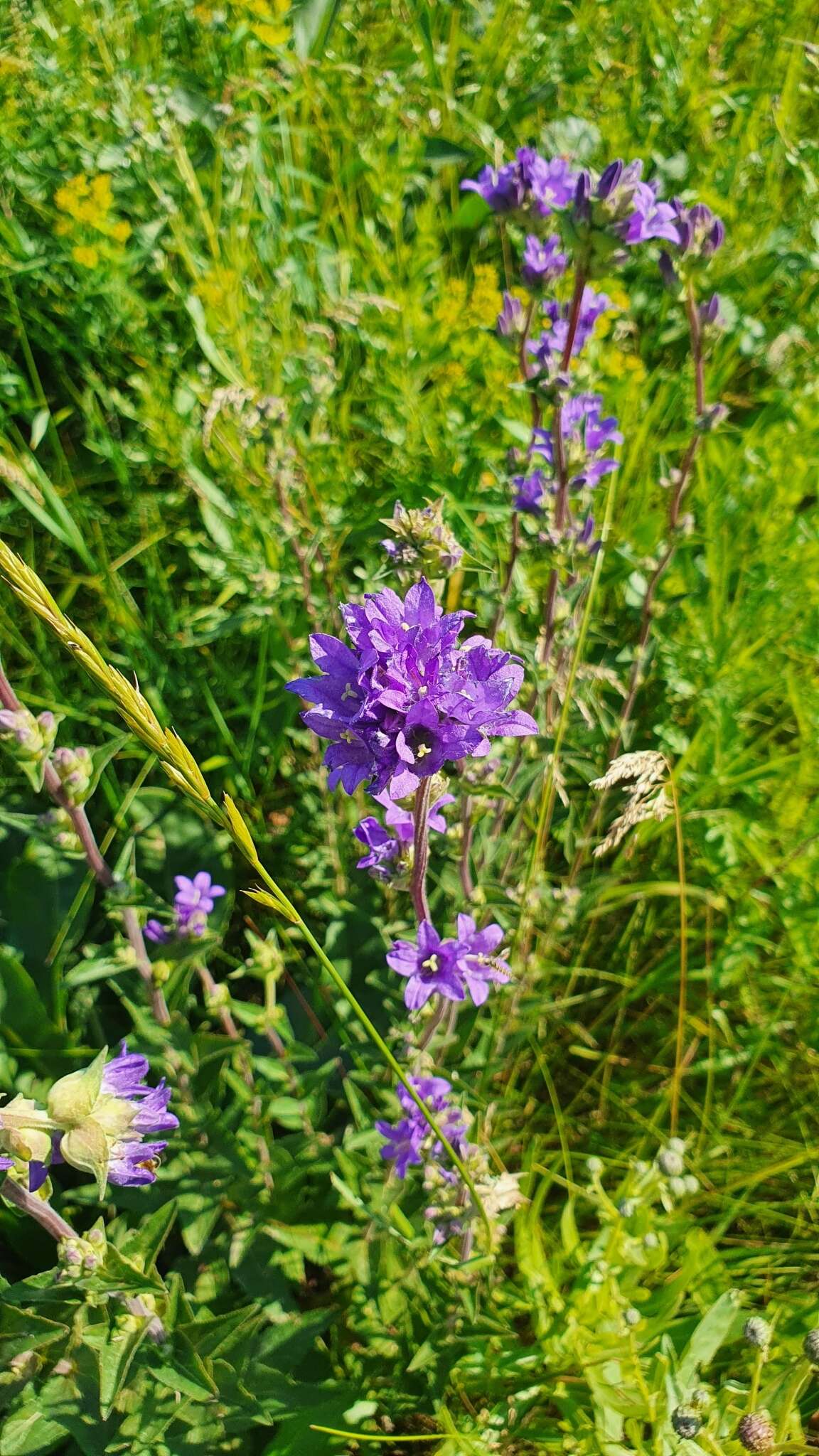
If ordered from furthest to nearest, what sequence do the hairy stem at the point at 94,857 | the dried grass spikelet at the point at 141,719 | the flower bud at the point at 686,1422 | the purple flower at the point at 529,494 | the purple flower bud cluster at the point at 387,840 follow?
the purple flower at the point at 529,494
the hairy stem at the point at 94,857
the purple flower bud cluster at the point at 387,840
the flower bud at the point at 686,1422
the dried grass spikelet at the point at 141,719

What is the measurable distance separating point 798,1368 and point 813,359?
9.52ft

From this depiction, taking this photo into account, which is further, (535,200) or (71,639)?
(535,200)

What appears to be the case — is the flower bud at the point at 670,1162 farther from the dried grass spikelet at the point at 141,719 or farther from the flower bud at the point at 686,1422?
the dried grass spikelet at the point at 141,719

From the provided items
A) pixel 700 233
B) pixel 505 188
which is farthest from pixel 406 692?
pixel 700 233

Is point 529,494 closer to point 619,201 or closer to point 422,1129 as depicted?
point 619,201

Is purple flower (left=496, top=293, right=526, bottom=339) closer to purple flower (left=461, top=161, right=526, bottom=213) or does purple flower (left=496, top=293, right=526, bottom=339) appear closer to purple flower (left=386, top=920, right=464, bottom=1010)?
purple flower (left=461, top=161, right=526, bottom=213)

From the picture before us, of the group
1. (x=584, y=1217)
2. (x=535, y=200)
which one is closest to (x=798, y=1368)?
(x=584, y=1217)

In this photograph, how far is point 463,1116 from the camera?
1.96 metres

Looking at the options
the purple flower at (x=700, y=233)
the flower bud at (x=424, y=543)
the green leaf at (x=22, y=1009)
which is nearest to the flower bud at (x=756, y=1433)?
the flower bud at (x=424, y=543)

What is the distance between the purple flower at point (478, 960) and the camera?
1750 mm

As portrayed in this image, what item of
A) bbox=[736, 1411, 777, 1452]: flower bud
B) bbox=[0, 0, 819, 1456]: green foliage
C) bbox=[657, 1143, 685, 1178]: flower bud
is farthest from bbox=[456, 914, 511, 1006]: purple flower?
bbox=[736, 1411, 777, 1452]: flower bud

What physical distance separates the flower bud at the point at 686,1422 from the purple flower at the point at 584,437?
174 cm

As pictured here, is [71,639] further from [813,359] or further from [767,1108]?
[813,359]

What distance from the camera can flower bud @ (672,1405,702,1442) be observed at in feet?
4.76
